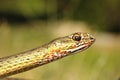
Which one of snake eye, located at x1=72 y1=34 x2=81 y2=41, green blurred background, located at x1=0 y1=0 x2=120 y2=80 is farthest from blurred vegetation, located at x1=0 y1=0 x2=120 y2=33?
snake eye, located at x1=72 y1=34 x2=81 y2=41

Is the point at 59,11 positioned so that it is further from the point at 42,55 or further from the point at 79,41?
the point at 42,55

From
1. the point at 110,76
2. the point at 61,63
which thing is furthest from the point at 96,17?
the point at 110,76

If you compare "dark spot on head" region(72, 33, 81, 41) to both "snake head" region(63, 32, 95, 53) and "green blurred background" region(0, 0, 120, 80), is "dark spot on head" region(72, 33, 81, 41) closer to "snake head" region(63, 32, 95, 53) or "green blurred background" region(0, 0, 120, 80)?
"snake head" region(63, 32, 95, 53)

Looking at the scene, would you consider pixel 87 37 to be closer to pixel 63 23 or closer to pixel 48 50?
pixel 48 50

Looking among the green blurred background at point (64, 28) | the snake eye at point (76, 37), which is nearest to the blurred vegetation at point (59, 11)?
the green blurred background at point (64, 28)

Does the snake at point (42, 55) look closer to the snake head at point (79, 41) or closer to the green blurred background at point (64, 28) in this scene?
the snake head at point (79, 41)

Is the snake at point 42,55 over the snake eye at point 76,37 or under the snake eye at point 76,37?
under
